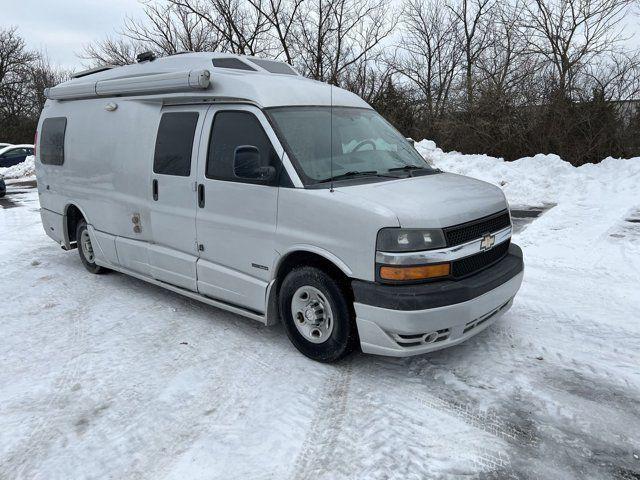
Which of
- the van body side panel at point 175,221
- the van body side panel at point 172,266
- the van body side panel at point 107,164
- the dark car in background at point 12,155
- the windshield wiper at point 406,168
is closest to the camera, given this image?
the windshield wiper at point 406,168

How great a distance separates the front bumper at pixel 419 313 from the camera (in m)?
3.46

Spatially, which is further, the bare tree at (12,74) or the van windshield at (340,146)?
the bare tree at (12,74)

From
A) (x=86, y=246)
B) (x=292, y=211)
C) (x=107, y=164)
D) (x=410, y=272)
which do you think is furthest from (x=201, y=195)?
(x=86, y=246)

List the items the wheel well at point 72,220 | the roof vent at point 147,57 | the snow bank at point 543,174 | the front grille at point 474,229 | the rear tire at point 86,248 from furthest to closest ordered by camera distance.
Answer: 1. the snow bank at point 543,174
2. the wheel well at point 72,220
3. the rear tire at point 86,248
4. the roof vent at point 147,57
5. the front grille at point 474,229

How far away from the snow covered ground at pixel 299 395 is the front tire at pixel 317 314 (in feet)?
0.55

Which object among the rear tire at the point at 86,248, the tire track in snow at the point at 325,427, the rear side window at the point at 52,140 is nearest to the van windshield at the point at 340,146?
the tire track in snow at the point at 325,427

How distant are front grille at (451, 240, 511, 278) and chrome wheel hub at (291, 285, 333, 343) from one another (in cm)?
100

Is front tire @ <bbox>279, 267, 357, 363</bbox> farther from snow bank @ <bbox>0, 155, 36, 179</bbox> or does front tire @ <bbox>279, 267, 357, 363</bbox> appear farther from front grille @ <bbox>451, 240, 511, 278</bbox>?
snow bank @ <bbox>0, 155, 36, 179</bbox>

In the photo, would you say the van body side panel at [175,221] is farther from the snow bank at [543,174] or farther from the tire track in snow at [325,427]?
the snow bank at [543,174]

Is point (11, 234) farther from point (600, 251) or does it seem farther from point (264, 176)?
point (600, 251)

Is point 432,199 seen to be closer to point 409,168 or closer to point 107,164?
point 409,168

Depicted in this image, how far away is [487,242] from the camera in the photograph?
397cm

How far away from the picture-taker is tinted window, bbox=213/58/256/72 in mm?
4988

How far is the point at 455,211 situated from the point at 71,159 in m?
5.18
